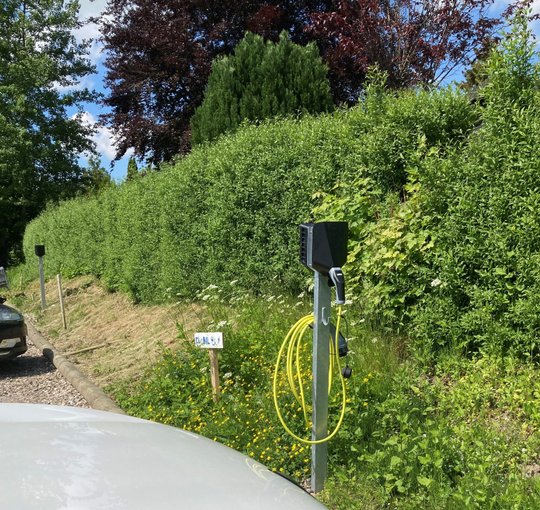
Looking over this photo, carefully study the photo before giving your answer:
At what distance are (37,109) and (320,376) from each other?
3030cm

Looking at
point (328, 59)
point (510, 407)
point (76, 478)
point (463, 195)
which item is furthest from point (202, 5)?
point (76, 478)

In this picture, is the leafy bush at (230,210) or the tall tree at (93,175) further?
the tall tree at (93,175)

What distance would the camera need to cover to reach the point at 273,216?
22.5 ft

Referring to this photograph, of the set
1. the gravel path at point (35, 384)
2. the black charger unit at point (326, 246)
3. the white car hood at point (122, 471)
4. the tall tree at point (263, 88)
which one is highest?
the tall tree at point (263, 88)

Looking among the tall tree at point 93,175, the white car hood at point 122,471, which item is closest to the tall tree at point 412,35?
the white car hood at point 122,471

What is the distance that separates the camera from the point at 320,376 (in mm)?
3373

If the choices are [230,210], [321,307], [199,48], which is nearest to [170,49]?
[199,48]

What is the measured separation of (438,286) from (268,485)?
277cm

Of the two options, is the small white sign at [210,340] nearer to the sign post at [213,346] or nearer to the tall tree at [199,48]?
the sign post at [213,346]

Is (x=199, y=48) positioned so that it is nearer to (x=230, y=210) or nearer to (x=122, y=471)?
(x=230, y=210)

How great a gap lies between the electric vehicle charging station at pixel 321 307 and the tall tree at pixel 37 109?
2813cm

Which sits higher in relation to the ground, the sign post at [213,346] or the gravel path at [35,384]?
the sign post at [213,346]

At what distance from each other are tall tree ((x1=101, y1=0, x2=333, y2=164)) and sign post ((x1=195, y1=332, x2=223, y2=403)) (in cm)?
1289

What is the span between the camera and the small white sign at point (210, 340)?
4.52 metres
